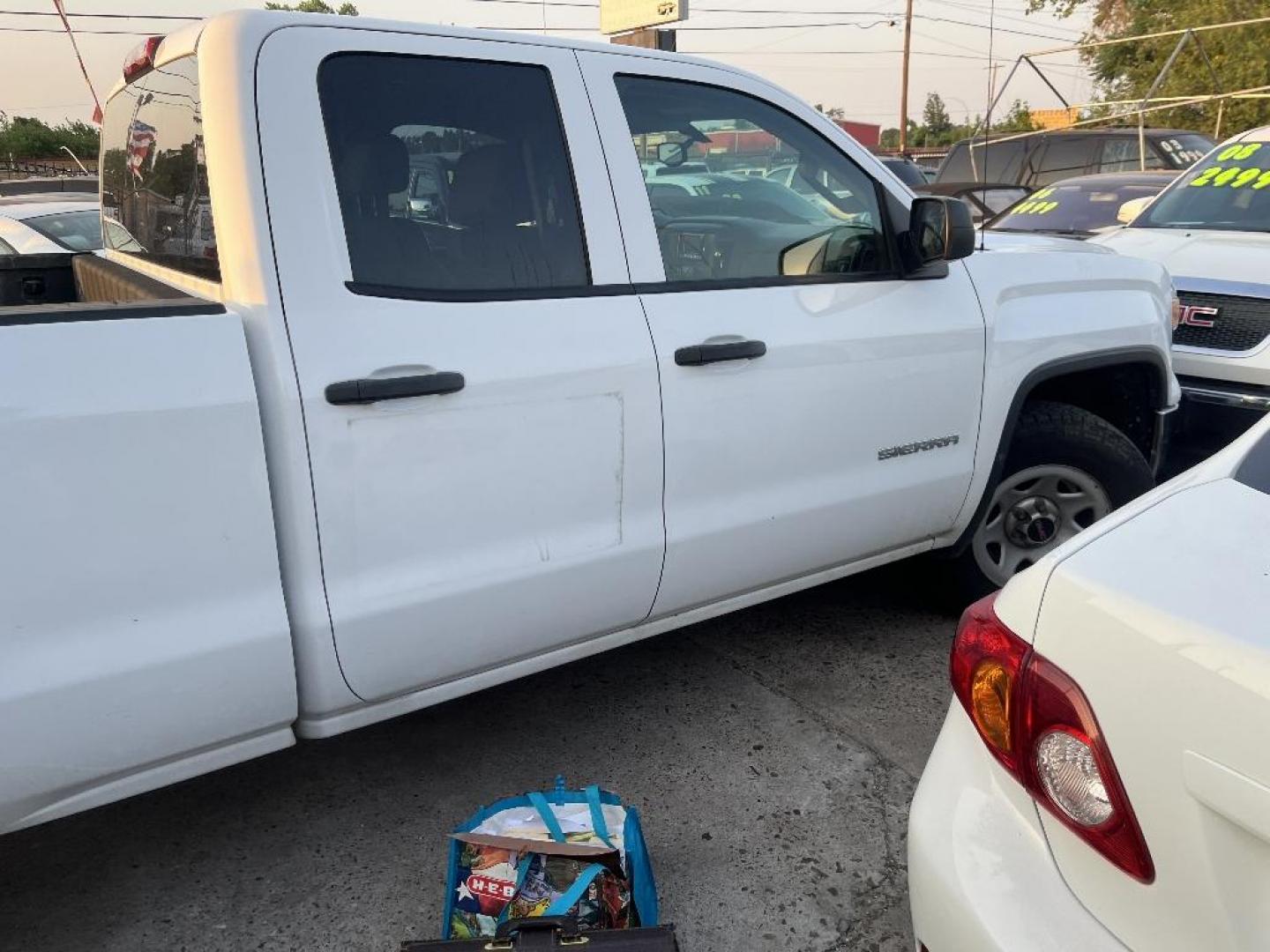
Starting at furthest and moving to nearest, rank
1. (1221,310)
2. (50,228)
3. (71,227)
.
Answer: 1. (71,227)
2. (50,228)
3. (1221,310)

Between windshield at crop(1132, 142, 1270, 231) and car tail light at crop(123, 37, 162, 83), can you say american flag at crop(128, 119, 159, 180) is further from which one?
windshield at crop(1132, 142, 1270, 231)

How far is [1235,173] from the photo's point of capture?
19.4 feet

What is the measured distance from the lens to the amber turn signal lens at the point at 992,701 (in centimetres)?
146

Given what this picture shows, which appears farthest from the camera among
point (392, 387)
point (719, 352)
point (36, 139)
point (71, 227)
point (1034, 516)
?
point (36, 139)

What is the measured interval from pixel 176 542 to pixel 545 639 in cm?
92

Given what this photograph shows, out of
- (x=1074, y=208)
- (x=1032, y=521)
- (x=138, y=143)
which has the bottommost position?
(x=1032, y=521)

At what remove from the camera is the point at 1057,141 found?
10906mm

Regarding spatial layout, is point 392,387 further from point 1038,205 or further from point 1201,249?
point 1038,205

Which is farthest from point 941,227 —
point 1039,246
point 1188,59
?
point 1188,59

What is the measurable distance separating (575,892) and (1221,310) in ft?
14.0

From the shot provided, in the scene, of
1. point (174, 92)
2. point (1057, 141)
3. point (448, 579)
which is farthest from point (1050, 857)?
point (1057, 141)

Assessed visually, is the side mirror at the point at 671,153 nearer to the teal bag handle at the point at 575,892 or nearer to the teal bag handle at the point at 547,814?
the teal bag handle at the point at 547,814

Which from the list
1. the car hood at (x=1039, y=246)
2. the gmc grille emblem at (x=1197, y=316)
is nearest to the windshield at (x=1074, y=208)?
the gmc grille emblem at (x=1197, y=316)

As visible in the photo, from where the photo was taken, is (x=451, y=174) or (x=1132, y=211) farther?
(x=1132, y=211)
